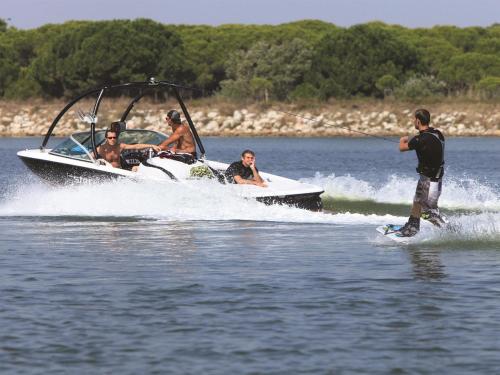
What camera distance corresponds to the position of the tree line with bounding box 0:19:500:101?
257ft

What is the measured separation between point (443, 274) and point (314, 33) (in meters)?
89.6

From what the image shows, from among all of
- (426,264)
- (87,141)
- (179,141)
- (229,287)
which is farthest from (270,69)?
(229,287)

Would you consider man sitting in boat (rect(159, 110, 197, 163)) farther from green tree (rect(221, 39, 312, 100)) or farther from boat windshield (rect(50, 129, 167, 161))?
green tree (rect(221, 39, 312, 100))

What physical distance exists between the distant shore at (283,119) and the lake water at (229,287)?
5069 cm

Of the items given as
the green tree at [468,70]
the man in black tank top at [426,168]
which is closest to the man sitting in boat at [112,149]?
the man in black tank top at [426,168]

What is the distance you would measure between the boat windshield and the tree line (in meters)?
54.6

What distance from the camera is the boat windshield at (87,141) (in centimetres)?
2186

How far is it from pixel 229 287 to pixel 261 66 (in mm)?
73043

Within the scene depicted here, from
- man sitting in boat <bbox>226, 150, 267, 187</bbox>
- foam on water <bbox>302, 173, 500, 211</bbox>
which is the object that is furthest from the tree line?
man sitting in boat <bbox>226, 150, 267, 187</bbox>

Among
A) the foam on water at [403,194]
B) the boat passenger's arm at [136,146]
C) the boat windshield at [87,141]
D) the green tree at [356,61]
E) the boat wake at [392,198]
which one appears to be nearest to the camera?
the boat passenger's arm at [136,146]

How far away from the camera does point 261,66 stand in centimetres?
8531

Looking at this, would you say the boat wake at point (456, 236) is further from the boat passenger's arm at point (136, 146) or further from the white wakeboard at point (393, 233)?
the boat passenger's arm at point (136, 146)

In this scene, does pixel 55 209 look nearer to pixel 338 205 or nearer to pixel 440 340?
pixel 338 205

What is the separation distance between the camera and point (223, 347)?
9969 mm
